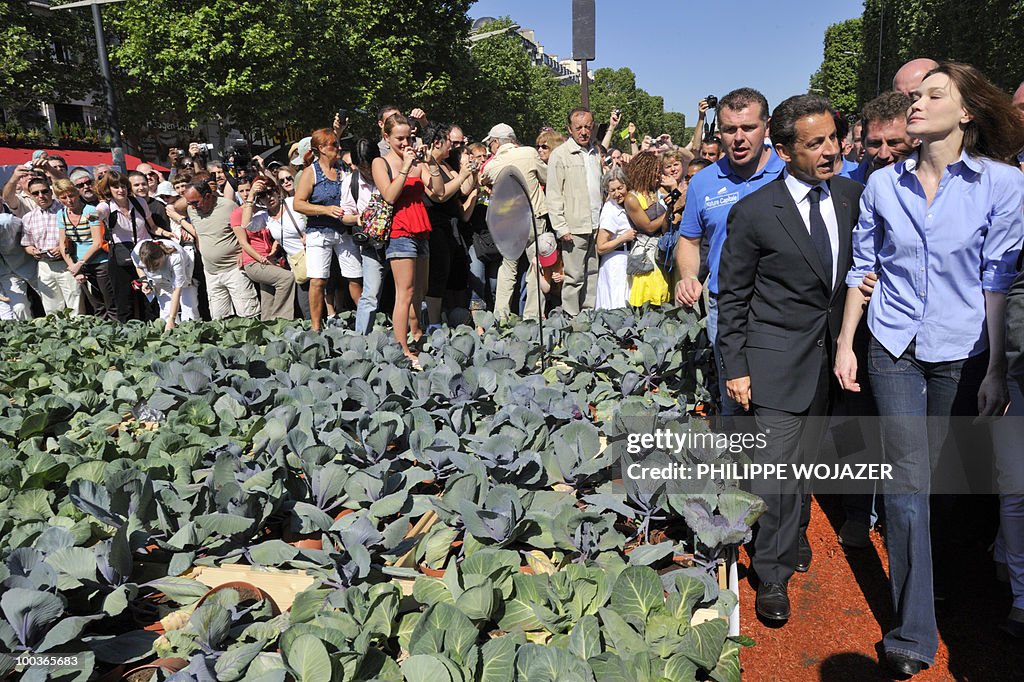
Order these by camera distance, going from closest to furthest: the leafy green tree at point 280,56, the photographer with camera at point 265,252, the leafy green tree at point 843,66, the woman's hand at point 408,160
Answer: the woman's hand at point 408,160 → the photographer with camera at point 265,252 → the leafy green tree at point 280,56 → the leafy green tree at point 843,66

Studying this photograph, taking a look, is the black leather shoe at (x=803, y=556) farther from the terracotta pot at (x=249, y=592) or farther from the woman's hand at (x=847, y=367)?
the terracotta pot at (x=249, y=592)

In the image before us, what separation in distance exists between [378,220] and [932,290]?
427cm

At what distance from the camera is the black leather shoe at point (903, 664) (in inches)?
107

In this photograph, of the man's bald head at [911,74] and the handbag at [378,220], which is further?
the handbag at [378,220]

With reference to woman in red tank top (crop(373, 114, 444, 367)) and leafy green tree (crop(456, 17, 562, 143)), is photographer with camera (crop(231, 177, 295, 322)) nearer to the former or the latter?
woman in red tank top (crop(373, 114, 444, 367))

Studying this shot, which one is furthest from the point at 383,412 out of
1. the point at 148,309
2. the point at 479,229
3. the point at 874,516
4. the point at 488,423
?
the point at 148,309

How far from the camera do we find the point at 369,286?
21.6ft

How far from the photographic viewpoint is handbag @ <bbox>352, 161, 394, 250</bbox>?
6.04 m

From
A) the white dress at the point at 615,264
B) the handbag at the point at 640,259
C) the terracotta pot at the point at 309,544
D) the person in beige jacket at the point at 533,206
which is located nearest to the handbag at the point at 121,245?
the person in beige jacket at the point at 533,206

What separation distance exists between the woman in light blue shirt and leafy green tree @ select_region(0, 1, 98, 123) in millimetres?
32339

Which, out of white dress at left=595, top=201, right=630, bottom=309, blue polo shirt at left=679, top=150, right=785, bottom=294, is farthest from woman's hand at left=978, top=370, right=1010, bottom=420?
white dress at left=595, top=201, right=630, bottom=309

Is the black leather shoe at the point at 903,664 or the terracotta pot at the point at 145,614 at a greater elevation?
the terracotta pot at the point at 145,614

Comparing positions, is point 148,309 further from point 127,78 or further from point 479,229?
point 127,78

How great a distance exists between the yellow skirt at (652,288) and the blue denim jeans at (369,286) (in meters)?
2.27
